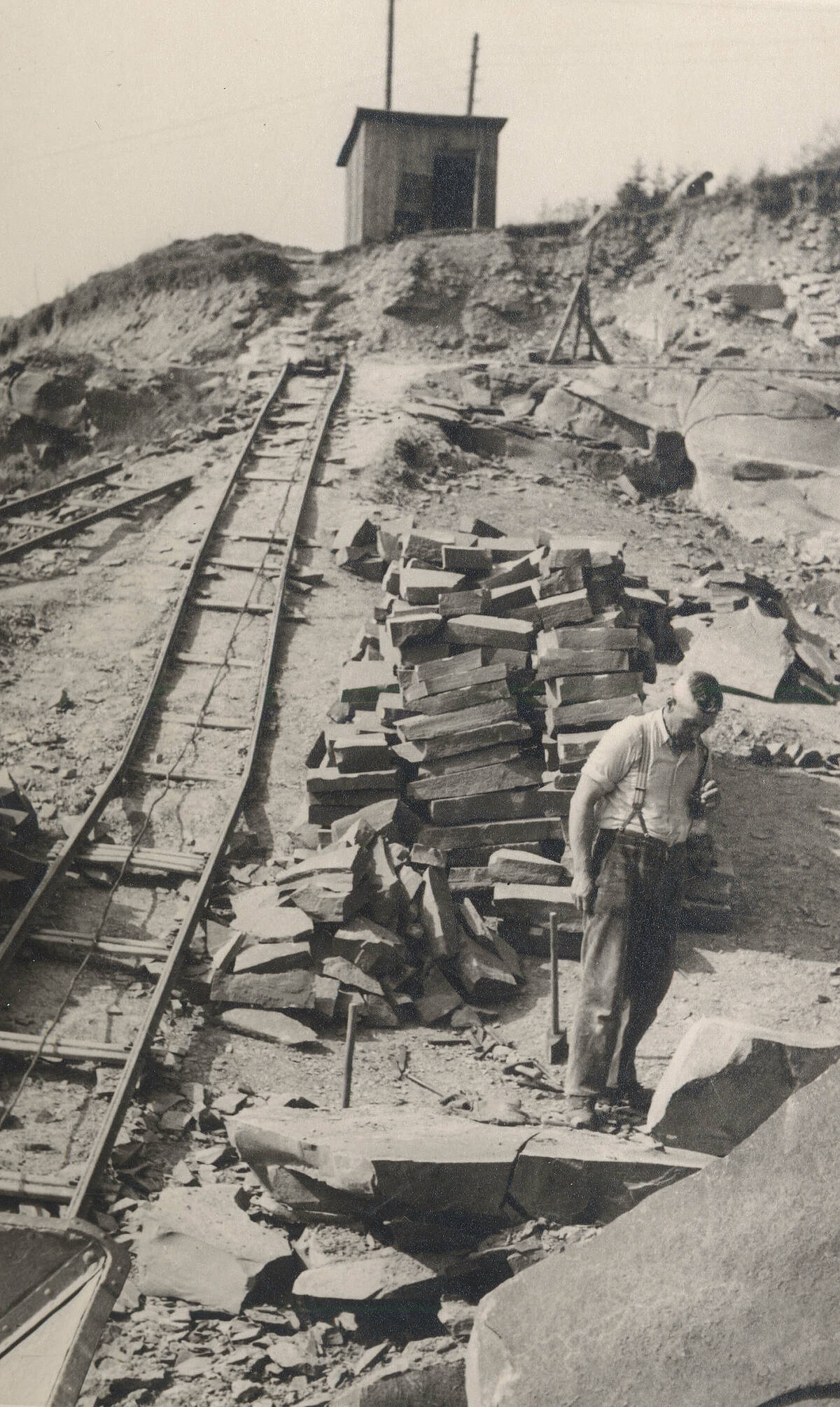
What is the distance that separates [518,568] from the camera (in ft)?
27.3

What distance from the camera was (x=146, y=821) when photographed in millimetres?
7648

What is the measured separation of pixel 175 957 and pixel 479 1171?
8.48 feet

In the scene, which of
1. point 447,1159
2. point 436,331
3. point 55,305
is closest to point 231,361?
point 436,331

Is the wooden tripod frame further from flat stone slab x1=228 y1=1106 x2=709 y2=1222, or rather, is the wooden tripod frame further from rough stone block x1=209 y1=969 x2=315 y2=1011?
flat stone slab x1=228 y1=1106 x2=709 y2=1222

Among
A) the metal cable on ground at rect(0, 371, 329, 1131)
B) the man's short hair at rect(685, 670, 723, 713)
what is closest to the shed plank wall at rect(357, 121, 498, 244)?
the metal cable on ground at rect(0, 371, 329, 1131)

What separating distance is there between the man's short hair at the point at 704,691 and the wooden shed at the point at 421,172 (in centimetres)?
2700

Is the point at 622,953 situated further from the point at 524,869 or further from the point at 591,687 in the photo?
the point at 591,687

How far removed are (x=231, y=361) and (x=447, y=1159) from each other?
2169cm

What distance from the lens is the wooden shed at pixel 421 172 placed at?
29.0 m

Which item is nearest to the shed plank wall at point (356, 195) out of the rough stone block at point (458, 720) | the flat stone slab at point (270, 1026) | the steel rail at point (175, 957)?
the steel rail at point (175, 957)

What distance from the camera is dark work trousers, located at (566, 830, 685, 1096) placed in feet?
16.2

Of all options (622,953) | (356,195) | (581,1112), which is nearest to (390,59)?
(356,195)

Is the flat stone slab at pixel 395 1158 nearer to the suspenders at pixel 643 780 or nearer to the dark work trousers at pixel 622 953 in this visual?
the dark work trousers at pixel 622 953

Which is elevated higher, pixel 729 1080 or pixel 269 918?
pixel 729 1080
